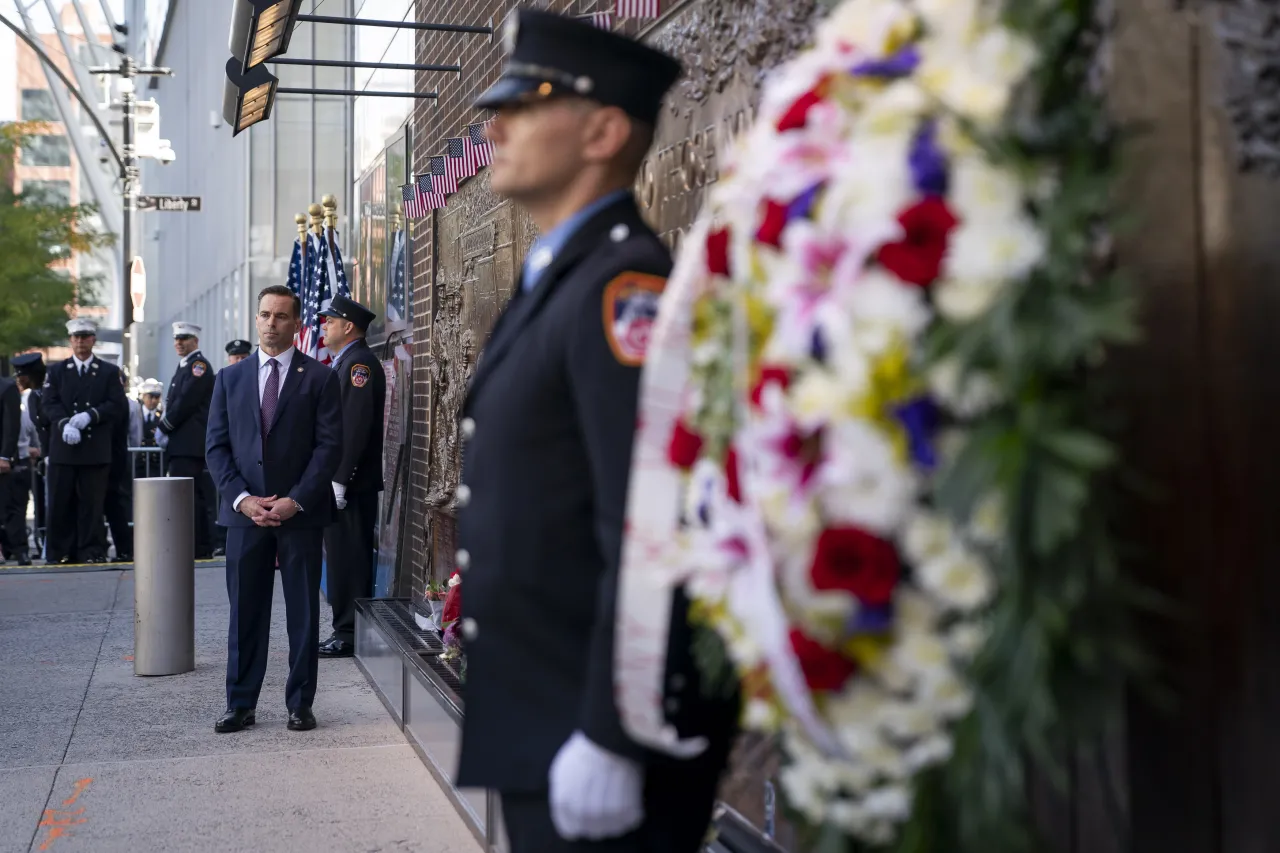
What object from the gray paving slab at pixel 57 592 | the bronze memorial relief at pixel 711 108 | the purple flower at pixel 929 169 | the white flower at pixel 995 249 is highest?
the bronze memorial relief at pixel 711 108

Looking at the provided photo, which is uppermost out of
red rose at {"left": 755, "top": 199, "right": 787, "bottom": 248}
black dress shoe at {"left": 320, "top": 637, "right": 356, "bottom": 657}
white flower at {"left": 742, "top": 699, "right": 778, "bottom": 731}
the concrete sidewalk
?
red rose at {"left": 755, "top": 199, "right": 787, "bottom": 248}

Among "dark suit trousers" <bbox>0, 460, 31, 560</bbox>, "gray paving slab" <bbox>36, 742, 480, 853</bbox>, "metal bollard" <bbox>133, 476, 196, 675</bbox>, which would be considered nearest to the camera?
"gray paving slab" <bbox>36, 742, 480, 853</bbox>

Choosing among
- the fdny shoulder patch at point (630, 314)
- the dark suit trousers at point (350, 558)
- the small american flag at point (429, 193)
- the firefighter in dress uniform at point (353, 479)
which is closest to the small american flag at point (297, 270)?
the firefighter in dress uniform at point (353, 479)

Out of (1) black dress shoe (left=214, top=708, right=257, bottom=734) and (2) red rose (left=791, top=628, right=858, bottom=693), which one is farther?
(1) black dress shoe (left=214, top=708, right=257, bottom=734)

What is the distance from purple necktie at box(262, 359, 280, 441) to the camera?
6.87m

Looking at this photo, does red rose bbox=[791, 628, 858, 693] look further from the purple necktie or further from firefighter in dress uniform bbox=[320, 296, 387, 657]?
firefighter in dress uniform bbox=[320, 296, 387, 657]

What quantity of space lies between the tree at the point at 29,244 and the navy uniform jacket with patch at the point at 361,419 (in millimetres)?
24308

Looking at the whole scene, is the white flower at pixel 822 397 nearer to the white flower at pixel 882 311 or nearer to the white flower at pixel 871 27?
the white flower at pixel 882 311

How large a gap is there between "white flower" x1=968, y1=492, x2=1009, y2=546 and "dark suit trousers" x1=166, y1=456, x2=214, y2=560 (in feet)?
41.9

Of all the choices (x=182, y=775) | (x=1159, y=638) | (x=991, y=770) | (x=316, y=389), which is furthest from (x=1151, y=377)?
(x=316, y=389)

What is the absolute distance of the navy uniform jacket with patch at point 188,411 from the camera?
13266mm

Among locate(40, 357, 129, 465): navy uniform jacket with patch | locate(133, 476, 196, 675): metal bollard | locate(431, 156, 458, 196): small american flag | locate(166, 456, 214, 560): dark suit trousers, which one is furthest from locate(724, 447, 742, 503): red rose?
locate(40, 357, 129, 465): navy uniform jacket with patch

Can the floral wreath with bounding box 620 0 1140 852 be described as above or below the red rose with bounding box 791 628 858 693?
above

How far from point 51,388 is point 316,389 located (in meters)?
7.42
